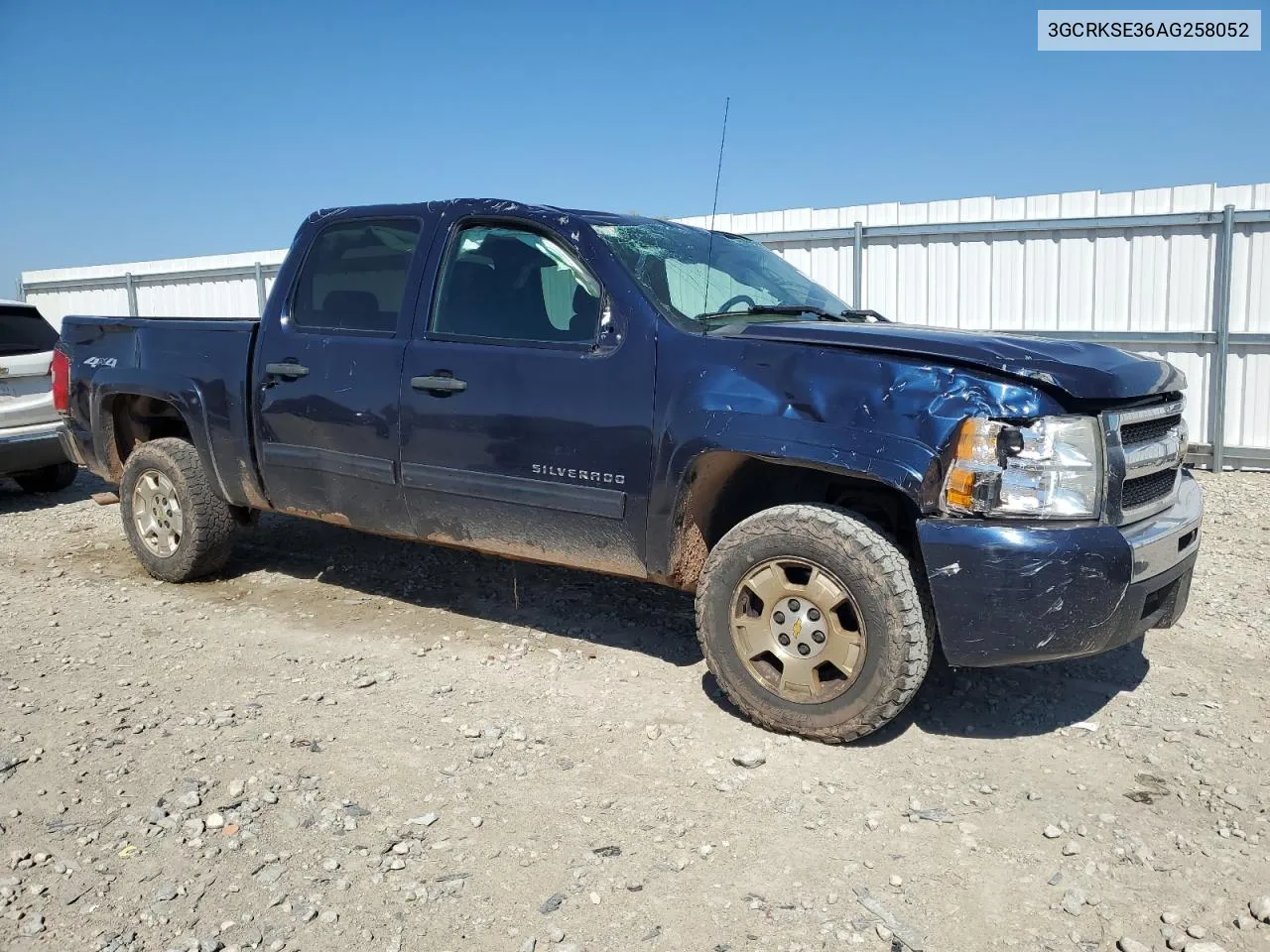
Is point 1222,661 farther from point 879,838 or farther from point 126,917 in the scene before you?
point 126,917

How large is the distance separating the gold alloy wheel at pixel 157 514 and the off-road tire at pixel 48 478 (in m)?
3.27

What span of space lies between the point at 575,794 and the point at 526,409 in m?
1.53

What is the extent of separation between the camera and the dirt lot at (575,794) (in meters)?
2.59

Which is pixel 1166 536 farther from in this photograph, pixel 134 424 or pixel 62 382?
pixel 62 382

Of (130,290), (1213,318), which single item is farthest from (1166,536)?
(130,290)

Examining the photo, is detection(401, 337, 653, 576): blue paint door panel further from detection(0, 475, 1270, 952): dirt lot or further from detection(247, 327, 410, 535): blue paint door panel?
detection(0, 475, 1270, 952): dirt lot

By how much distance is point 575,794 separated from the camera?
323 cm

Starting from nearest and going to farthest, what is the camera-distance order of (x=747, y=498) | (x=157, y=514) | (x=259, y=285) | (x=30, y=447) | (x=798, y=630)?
1. (x=798, y=630)
2. (x=747, y=498)
3. (x=157, y=514)
4. (x=30, y=447)
5. (x=259, y=285)

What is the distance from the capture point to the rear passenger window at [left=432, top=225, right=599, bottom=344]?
406cm

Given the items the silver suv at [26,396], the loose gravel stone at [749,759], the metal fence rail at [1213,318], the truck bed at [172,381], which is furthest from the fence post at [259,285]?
the loose gravel stone at [749,759]

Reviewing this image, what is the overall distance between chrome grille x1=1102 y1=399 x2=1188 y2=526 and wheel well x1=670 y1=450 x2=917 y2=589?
0.67 m

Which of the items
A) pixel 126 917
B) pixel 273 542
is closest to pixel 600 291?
pixel 126 917

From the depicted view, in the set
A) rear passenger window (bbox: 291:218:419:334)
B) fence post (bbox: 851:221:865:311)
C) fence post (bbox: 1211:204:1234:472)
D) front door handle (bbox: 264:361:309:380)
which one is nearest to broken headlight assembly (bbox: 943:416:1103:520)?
rear passenger window (bbox: 291:218:419:334)

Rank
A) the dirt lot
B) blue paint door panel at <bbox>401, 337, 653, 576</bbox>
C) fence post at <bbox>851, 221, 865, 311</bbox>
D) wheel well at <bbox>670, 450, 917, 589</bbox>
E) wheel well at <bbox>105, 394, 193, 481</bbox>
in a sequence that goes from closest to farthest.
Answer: the dirt lot
wheel well at <bbox>670, 450, 917, 589</bbox>
blue paint door panel at <bbox>401, 337, 653, 576</bbox>
wheel well at <bbox>105, 394, 193, 481</bbox>
fence post at <bbox>851, 221, 865, 311</bbox>
